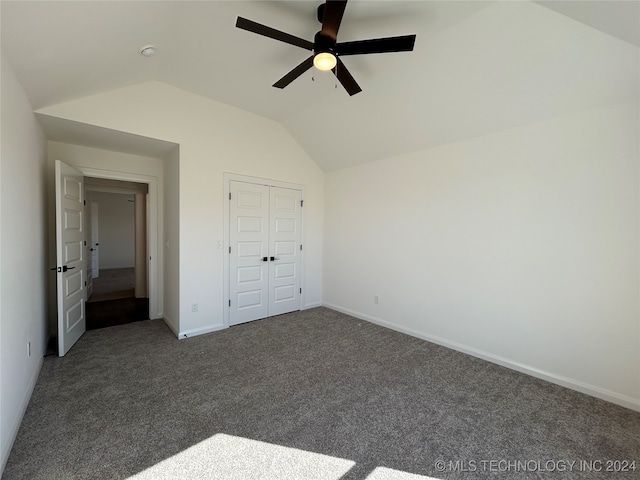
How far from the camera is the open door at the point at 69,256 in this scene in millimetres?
3006

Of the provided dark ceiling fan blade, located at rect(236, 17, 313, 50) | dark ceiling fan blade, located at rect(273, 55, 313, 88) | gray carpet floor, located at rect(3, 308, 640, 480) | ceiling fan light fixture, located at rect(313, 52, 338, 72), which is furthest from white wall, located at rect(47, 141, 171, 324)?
ceiling fan light fixture, located at rect(313, 52, 338, 72)

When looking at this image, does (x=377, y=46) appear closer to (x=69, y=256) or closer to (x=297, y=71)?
(x=297, y=71)

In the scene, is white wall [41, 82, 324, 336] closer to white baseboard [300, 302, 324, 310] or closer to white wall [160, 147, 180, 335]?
white wall [160, 147, 180, 335]

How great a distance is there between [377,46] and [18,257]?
3085mm

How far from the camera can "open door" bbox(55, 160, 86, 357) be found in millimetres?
3006

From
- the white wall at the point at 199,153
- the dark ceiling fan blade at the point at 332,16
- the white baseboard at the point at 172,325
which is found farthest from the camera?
the white baseboard at the point at 172,325

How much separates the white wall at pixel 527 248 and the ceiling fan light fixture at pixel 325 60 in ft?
6.93

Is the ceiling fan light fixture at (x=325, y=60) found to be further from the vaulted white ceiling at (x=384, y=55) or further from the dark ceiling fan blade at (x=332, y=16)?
the vaulted white ceiling at (x=384, y=55)

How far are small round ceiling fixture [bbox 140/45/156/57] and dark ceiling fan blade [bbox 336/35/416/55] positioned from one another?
165 centimetres

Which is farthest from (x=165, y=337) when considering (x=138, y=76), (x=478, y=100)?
(x=478, y=100)

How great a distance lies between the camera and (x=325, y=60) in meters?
1.95

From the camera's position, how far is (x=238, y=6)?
2039 mm

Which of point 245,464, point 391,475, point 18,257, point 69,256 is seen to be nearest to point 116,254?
point 69,256

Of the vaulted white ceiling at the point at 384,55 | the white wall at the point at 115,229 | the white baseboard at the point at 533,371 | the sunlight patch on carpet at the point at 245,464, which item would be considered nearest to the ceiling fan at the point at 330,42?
the vaulted white ceiling at the point at 384,55
